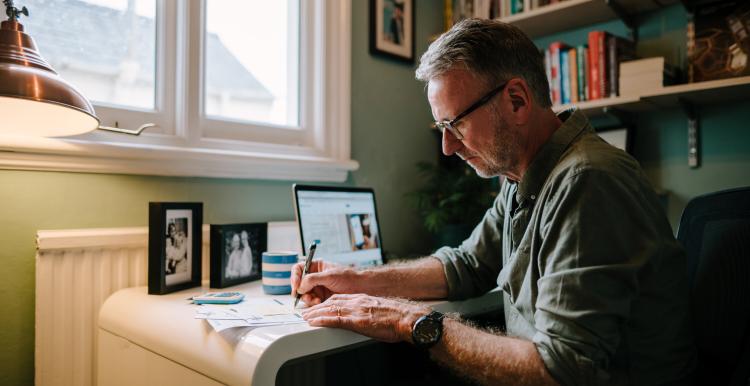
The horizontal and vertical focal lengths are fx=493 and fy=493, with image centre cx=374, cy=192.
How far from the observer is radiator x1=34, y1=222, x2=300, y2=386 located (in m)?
1.21

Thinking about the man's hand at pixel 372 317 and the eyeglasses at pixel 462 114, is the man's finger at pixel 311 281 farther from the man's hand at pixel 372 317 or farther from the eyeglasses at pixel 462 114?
the eyeglasses at pixel 462 114

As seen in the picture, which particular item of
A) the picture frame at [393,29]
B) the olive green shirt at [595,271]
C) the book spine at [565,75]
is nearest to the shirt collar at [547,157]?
the olive green shirt at [595,271]

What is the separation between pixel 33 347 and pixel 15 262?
228mm

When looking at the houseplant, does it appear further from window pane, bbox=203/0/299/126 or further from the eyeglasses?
the eyeglasses

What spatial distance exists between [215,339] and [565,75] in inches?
65.9

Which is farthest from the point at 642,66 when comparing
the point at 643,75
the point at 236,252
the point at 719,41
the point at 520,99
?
the point at 236,252

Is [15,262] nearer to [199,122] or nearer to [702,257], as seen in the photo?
[199,122]

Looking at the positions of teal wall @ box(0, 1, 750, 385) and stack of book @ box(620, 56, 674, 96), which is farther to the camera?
stack of book @ box(620, 56, 674, 96)

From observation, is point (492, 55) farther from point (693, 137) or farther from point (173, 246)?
point (693, 137)

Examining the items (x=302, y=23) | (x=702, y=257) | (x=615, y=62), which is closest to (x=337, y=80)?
(x=302, y=23)

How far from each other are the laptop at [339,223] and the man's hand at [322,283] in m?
0.24

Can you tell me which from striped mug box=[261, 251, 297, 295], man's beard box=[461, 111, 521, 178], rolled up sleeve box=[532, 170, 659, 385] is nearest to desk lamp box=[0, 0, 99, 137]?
striped mug box=[261, 251, 297, 295]

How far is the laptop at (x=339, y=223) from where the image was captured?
1.48 metres

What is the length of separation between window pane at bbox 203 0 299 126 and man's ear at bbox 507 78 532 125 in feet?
3.52
